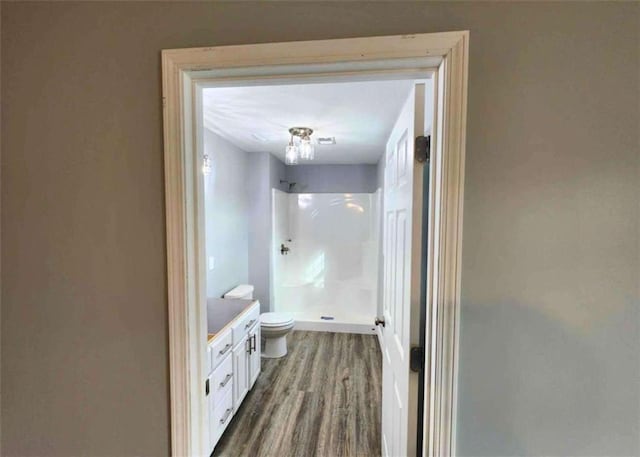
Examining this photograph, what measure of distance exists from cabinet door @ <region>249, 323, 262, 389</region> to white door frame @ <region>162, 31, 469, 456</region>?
5.00 feet

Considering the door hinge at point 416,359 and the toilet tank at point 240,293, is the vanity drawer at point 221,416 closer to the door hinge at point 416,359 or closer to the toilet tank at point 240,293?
the toilet tank at point 240,293

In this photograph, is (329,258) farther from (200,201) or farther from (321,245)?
(200,201)

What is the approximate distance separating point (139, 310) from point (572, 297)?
1.22m

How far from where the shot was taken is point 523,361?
746 mm

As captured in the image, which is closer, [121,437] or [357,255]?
[121,437]

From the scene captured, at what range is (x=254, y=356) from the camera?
2434 millimetres

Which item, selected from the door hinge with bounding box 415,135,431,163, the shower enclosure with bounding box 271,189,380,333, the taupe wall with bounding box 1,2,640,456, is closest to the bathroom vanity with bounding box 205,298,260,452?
the taupe wall with bounding box 1,2,640,456

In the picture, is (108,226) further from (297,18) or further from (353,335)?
(353,335)

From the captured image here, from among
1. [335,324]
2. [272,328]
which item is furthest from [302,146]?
[335,324]

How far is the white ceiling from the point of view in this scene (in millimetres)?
1641

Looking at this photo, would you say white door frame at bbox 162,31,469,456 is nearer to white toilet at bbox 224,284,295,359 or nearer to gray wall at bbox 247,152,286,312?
white toilet at bbox 224,284,295,359

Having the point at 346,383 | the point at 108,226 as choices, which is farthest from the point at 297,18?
the point at 346,383

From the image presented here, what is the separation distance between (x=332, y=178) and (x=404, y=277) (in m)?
3.14

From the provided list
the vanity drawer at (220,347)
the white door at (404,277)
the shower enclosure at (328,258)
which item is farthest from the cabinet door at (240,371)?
the shower enclosure at (328,258)
